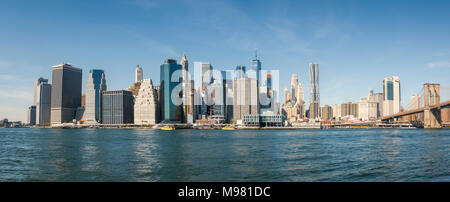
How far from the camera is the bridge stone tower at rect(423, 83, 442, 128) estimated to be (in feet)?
381

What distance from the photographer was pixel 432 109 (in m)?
116

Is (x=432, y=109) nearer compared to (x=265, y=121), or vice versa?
(x=432, y=109)

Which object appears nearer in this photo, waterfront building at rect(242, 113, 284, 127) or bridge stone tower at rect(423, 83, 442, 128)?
bridge stone tower at rect(423, 83, 442, 128)

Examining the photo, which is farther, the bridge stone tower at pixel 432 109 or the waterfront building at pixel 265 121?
the waterfront building at pixel 265 121

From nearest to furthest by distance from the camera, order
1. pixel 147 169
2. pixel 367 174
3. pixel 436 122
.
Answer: pixel 367 174, pixel 147 169, pixel 436 122

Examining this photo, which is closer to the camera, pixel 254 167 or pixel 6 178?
pixel 6 178

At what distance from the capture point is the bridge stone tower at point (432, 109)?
11625 cm
